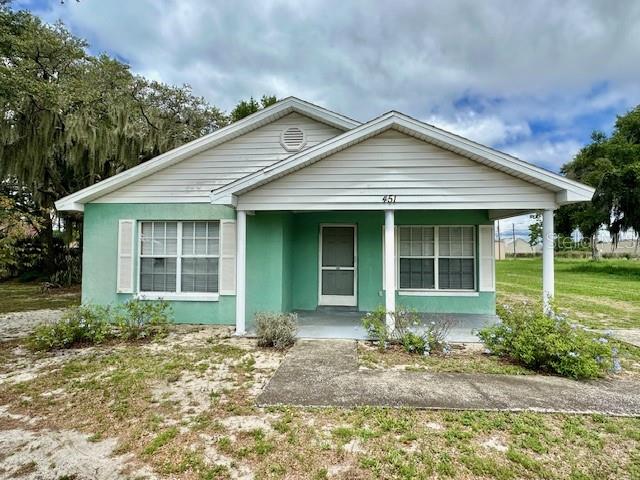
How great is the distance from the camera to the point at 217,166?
820cm

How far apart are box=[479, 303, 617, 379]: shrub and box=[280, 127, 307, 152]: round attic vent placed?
5.74 meters

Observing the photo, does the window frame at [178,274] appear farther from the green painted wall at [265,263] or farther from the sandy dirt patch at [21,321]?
the sandy dirt patch at [21,321]

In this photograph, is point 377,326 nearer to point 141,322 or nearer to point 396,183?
point 396,183

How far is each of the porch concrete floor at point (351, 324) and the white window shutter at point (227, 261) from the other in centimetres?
179

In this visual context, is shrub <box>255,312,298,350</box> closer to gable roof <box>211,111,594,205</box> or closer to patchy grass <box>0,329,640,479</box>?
patchy grass <box>0,329,640,479</box>

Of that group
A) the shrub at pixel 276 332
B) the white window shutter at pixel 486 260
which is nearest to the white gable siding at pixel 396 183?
the shrub at pixel 276 332

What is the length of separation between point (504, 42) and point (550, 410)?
10916 millimetres

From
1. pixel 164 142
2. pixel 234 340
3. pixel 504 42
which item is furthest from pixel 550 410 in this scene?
pixel 164 142

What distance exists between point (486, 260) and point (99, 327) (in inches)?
339

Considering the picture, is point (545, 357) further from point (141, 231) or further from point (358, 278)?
point (141, 231)

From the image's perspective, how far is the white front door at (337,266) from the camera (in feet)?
29.1

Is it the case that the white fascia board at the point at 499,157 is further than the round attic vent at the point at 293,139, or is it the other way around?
the round attic vent at the point at 293,139

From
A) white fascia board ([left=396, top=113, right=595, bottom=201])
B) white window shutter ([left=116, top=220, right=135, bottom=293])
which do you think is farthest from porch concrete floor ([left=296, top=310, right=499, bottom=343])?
white window shutter ([left=116, top=220, right=135, bottom=293])

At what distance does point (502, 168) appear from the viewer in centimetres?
623
